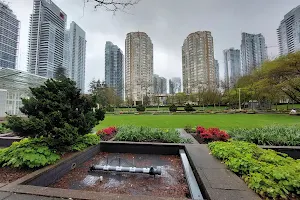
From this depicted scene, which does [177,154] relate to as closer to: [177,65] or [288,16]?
[288,16]

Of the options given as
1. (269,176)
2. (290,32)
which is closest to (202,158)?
(269,176)

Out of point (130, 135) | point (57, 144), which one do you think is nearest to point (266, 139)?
point (130, 135)

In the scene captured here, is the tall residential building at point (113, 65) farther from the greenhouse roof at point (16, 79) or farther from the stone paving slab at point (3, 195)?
the stone paving slab at point (3, 195)

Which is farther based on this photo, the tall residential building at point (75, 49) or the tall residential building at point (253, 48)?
the tall residential building at point (253, 48)

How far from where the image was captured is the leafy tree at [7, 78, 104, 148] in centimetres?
361

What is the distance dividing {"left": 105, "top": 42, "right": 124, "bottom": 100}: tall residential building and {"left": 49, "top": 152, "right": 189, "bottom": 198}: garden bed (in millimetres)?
55537

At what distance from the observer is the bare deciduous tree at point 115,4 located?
260cm

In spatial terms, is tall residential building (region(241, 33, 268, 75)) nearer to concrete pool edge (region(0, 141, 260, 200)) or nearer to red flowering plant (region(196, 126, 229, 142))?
red flowering plant (region(196, 126, 229, 142))

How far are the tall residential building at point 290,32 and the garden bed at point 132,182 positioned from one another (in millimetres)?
25775

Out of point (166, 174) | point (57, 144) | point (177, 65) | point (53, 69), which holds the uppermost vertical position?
point (177, 65)

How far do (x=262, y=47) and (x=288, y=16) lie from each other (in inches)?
642

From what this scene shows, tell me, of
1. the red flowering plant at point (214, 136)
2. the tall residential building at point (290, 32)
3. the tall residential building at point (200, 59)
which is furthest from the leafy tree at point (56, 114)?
the tall residential building at point (200, 59)

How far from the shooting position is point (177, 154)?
541cm

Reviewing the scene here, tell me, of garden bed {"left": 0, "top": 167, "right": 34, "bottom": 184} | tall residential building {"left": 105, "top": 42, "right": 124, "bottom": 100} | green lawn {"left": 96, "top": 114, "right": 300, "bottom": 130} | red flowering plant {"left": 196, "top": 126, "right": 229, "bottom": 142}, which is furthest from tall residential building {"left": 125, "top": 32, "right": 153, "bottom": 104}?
garden bed {"left": 0, "top": 167, "right": 34, "bottom": 184}
